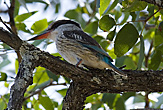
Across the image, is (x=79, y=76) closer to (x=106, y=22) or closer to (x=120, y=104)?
(x=106, y=22)

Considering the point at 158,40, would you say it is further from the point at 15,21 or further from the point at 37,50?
the point at 15,21

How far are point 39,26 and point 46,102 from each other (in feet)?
2.50

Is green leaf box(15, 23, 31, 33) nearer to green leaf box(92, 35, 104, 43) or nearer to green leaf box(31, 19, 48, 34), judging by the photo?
green leaf box(31, 19, 48, 34)

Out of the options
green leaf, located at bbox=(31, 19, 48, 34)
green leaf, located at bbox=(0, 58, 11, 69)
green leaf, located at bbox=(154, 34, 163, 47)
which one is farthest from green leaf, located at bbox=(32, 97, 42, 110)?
green leaf, located at bbox=(154, 34, 163, 47)

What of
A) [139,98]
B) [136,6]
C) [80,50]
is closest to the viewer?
[136,6]

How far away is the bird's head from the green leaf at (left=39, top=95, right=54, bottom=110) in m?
0.57

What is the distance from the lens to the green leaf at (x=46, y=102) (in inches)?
114

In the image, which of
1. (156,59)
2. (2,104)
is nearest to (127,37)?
(156,59)

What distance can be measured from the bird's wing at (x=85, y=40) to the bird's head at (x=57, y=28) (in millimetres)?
149

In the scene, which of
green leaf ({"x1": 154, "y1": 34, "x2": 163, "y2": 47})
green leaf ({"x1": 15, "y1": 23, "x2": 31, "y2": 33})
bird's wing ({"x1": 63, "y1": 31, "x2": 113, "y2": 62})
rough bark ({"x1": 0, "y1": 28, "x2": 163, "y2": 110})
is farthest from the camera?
green leaf ({"x1": 15, "y1": 23, "x2": 31, "y2": 33})

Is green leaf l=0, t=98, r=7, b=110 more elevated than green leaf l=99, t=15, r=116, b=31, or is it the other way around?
green leaf l=99, t=15, r=116, b=31

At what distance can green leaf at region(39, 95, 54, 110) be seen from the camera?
9.52 feet

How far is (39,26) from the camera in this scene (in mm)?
3117

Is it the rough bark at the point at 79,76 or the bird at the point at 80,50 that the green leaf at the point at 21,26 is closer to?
the bird at the point at 80,50
